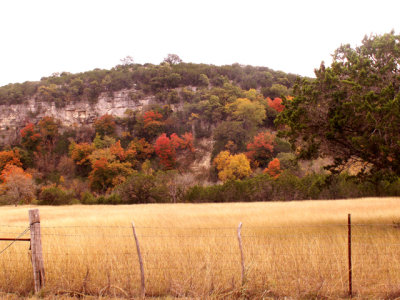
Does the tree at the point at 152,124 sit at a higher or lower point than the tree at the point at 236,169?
higher

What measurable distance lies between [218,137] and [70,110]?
45.2 meters

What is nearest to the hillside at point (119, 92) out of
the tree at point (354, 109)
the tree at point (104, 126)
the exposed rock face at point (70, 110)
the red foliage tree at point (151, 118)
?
the exposed rock face at point (70, 110)

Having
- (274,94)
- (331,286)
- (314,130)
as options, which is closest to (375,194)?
(314,130)

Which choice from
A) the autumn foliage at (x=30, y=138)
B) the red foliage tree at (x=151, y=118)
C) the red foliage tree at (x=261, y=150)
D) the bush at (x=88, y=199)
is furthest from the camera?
the autumn foliage at (x=30, y=138)

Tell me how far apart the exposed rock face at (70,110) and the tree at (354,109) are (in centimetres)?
7901

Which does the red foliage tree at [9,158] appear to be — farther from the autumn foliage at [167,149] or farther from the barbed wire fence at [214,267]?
the barbed wire fence at [214,267]

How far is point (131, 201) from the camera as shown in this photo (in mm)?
41062

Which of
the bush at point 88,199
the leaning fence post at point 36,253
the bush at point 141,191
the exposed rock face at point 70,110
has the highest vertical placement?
the exposed rock face at point 70,110

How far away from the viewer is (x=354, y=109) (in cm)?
1279

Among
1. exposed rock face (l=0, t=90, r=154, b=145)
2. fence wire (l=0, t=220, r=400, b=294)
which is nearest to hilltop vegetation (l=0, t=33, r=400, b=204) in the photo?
exposed rock face (l=0, t=90, r=154, b=145)

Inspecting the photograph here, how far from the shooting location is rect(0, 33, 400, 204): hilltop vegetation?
13.6m

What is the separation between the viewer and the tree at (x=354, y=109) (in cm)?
1231

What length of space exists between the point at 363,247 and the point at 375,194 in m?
25.9

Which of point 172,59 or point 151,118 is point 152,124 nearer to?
point 151,118
